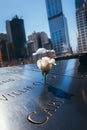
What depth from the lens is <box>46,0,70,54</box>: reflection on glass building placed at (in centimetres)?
7986

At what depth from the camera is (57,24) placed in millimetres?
84375

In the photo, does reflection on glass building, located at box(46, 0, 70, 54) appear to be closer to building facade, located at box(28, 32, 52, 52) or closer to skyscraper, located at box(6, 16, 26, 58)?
skyscraper, located at box(6, 16, 26, 58)

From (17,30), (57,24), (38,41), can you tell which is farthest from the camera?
(57,24)

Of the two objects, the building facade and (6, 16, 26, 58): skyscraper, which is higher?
(6, 16, 26, 58): skyscraper

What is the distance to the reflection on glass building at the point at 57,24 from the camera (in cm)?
7986

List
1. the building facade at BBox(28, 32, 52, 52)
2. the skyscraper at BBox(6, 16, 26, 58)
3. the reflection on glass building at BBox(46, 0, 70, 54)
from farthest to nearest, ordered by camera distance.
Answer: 1. the reflection on glass building at BBox(46, 0, 70, 54)
2. the skyscraper at BBox(6, 16, 26, 58)
3. the building facade at BBox(28, 32, 52, 52)

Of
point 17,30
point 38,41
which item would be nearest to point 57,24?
point 17,30

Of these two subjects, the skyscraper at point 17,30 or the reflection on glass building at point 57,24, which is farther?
the reflection on glass building at point 57,24

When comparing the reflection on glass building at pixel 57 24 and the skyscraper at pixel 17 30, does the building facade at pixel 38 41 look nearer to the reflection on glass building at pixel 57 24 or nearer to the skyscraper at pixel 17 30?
the skyscraper at pixel 17 30

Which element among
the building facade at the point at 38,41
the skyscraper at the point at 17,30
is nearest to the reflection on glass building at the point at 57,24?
the skyscraper at the point at 17,30

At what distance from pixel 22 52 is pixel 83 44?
23.9 m

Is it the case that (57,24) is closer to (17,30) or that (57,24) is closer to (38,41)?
(17,30)

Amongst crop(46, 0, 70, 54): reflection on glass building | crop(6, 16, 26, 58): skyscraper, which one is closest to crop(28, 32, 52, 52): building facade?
crop(6, 16, 26, 58): skyscraper

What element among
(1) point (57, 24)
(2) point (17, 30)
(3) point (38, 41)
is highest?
(1) point (57, 24)
